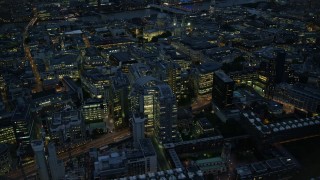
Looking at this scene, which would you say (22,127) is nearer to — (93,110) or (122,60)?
(93,110)

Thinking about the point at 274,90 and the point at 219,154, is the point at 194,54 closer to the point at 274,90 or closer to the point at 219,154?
the point at 274,90

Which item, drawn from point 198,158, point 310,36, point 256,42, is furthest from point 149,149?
point 310,36

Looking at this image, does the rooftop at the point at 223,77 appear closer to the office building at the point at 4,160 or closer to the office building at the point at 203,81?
the office building at the point at 203,81

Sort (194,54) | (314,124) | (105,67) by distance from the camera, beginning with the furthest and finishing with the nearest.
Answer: (194,54) → (105,67) → (314,124)

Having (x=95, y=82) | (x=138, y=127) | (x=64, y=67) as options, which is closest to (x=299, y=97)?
(x=138, y=127)

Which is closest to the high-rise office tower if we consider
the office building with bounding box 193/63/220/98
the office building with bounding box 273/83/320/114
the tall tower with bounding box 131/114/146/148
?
the tall tower with bounding box 131/114/146/148
